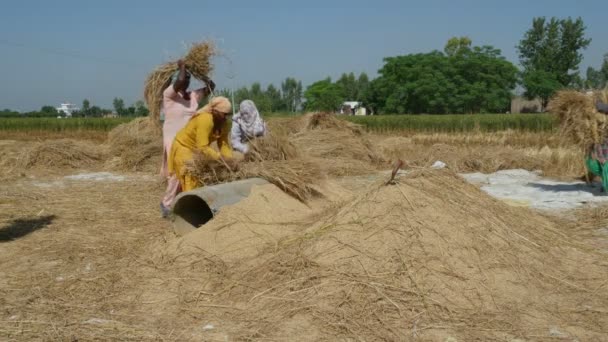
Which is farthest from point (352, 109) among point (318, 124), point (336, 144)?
point (336, 144)

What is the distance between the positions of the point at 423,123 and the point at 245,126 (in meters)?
22.0

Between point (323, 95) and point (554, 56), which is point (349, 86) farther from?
point (554, 56)

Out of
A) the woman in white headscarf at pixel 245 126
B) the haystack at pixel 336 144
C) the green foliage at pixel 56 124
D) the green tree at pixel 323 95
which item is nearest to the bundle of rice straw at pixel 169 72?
the woman in white headscarf at pixel 245 126

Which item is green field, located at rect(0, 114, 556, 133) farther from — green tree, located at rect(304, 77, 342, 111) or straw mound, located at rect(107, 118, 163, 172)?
green tree, located at rect(304, 77, 342, 111)

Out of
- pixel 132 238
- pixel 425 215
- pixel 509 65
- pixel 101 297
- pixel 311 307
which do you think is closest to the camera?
pixel 311 307

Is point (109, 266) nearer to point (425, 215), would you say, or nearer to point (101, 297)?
point (101, 297)

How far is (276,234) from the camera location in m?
4.66

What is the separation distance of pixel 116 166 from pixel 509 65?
46752 mm

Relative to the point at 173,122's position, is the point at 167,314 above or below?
below

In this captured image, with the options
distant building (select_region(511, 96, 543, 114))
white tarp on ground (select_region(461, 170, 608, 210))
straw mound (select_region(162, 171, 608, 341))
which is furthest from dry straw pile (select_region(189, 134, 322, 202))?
distant building (select_region(511, 96, 543, 114))

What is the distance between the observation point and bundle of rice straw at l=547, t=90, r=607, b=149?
7.16 meters

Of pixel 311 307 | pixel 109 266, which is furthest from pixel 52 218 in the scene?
pixel 311 307

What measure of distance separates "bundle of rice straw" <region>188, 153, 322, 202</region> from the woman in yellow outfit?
0.29 feet

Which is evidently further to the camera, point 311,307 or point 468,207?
point 468,207
